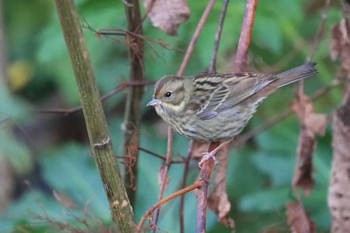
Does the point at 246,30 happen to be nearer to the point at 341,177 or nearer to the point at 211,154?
the point at 211,154

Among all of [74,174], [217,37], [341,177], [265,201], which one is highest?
[217,37]

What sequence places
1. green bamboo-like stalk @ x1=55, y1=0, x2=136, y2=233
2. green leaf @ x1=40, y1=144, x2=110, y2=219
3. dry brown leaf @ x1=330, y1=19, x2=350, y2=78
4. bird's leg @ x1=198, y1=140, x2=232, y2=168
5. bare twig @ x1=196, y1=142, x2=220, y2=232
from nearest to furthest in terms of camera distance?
green bamboo-like stalk @ x1=55, y1=0, x2=136, y2=233, bare twig @ x1=196, y1=142, x2=220, y2=232, bird's leg @ x1=198, y1=140, x2=232, y2=168, dry brown leaf @ x1=330, y1=19, x2=350, y2=78, green leaf @ x1=40, y1=144, x2=110, y2=219

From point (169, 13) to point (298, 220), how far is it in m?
1.18

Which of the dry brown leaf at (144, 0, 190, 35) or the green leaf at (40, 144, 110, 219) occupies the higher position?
the dry brown leaf at (144, 0, 190, 35)

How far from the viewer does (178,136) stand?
5438 mm

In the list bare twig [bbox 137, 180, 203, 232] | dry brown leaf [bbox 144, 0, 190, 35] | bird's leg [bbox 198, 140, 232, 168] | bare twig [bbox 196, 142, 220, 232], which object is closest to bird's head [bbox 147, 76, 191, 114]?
dry brown leaf [bbox 144, 0, 190, 35]

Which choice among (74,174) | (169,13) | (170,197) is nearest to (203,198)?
(170,197)

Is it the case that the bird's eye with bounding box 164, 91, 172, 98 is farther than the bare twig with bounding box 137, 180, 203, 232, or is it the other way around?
the bird's eye with bounding box 164, 91, 172, 98

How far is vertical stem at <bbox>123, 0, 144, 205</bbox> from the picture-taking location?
334 centimetres

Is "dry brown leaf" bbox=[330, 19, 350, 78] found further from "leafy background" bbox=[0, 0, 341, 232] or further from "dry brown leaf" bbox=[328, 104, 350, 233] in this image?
"leafy background" bbox=[0, 0, 341, 232]

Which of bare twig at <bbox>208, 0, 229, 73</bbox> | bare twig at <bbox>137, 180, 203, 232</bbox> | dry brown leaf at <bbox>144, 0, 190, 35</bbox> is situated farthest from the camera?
dry brown leaf at <bbox>144, 0, 190, 35</bbox>

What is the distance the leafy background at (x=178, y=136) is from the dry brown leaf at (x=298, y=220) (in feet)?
0.67

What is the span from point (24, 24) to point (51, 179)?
7.11 feet

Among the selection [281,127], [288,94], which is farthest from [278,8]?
[288,94]
